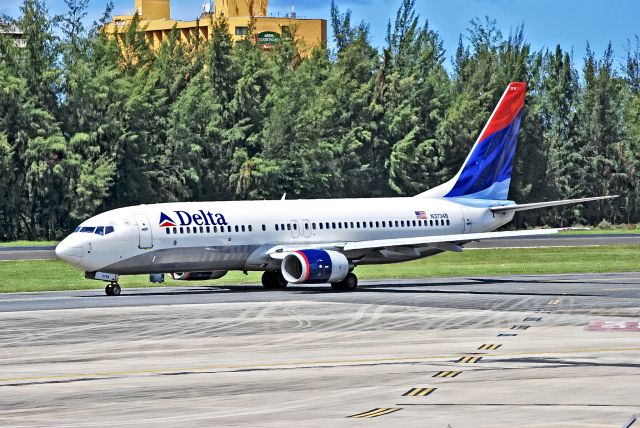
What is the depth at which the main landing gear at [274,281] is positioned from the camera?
52.5 meters

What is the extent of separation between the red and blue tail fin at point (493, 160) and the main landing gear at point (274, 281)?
9594 mm

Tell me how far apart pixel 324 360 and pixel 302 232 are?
25615 millimetres

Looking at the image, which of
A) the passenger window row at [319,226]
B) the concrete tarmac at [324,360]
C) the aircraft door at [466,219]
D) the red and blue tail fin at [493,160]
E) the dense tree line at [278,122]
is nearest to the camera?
the concrete tarmac at [324,360]

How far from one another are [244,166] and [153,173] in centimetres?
788

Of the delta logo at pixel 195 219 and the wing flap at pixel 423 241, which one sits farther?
the wing flap at pixel 423 241

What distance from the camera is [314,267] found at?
48.7 metres

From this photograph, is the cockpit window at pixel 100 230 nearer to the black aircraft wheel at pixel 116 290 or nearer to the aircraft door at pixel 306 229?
the black aircraft wheel at pixel 116 290

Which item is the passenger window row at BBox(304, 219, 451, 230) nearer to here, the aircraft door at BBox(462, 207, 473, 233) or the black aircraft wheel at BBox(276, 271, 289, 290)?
the aircraft door at BBox(462, 207, 473, 233)

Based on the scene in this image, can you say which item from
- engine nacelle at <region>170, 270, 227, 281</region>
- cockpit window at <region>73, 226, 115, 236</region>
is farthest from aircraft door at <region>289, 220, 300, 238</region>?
cockpit window at <region>73, 226, 115, 236</region>

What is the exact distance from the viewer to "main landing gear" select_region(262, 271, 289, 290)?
5253cm

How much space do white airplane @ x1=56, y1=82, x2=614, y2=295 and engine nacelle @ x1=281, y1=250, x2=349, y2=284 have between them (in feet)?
0.13

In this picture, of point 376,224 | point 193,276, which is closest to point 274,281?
point 193,276

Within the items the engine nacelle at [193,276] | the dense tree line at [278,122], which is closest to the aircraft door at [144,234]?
the engine nacelle at [193,276]

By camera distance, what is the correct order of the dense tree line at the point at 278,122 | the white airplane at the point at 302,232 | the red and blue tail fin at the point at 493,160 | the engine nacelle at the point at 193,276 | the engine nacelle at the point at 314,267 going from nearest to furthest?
the white airplane at the point at 302,232
the engine nacelle at the point at 314,267
the engine nacelle at the point at 193,276
the red and blue tail fin at the point at 493,160
the dense tree line at the point at 278,122
